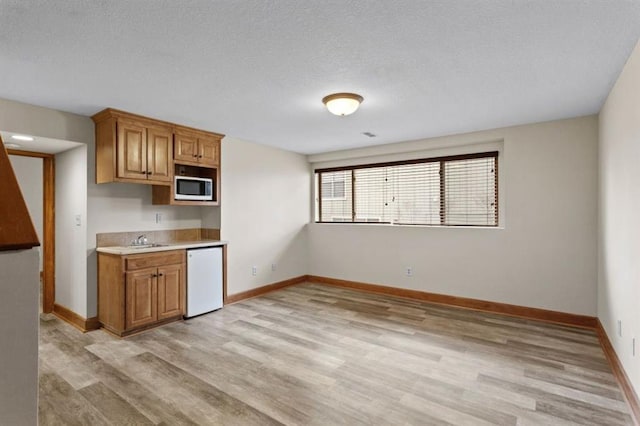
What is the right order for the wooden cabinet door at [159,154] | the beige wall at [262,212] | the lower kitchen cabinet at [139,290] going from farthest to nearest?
1. the beige wall at [262,212]
2. the wooden cabinet door at [159,154]
3. the lower kitchen cabinet at [139,290]

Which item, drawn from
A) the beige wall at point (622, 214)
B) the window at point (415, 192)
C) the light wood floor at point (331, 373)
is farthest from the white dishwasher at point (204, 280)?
the beige wall at point (622, 214)

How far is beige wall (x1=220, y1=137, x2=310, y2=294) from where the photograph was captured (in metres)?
4.79

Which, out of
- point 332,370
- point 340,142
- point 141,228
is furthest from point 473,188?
point 141,228

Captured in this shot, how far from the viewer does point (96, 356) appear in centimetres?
301

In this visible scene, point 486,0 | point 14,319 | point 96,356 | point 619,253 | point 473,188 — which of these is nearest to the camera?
point 14,319

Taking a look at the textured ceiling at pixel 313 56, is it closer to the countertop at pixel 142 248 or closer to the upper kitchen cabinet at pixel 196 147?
the upper kitchen cabinet at pixel 196 147

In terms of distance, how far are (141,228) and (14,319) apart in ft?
12.8

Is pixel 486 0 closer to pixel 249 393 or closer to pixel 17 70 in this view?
pixel 249 393

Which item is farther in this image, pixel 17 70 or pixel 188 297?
pixel 188 297

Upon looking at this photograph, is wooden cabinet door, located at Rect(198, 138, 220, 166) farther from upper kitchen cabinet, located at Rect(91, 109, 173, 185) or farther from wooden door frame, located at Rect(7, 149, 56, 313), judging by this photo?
wooden door frame, located at Rect(7, 149, 56, 313)

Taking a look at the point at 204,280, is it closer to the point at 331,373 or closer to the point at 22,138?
the point at 331,373

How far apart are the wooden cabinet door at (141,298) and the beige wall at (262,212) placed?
1149 mm

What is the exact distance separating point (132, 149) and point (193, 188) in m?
0.84

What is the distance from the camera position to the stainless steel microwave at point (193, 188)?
413cm
